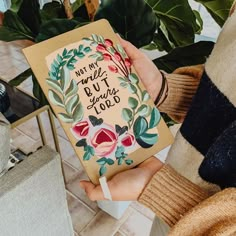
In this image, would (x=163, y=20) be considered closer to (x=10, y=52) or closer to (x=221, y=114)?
(x=221, y=114)

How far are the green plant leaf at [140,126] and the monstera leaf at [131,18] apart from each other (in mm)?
237

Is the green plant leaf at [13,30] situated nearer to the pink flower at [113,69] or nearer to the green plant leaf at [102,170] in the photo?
the pink flower at [113,69]

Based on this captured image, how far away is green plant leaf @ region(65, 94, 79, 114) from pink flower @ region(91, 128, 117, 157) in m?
0.06

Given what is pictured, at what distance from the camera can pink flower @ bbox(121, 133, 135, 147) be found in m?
0.52

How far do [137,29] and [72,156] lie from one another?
2.97 ft

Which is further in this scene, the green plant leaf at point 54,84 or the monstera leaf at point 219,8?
the monstera leaf at point 219,8

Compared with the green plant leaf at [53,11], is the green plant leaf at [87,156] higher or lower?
lower

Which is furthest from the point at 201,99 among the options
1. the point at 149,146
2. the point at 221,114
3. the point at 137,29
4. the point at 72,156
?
the point at 72,156

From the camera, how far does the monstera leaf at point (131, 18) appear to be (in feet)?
2.01

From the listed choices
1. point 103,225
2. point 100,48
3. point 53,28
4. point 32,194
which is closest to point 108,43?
point 100,48

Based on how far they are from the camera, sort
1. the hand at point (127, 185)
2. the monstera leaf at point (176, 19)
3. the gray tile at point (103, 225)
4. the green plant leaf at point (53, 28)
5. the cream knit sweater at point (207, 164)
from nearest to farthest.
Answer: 1. the cream knit sweater at point (207, 164)
2. the hand at point (127, 185)
3. the green plant leaf at point (53, 28)
4. the monstera leaf at point (176, 19)
5. the gray tile at point (103, 225)

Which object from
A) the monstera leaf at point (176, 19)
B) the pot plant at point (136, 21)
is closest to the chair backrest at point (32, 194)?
the pot plant at point (136, 21)

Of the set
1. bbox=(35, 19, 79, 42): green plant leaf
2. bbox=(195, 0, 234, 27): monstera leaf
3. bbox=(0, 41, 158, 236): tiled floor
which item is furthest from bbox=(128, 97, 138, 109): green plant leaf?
bbox=(0, 41, 158, 236): tiled floor

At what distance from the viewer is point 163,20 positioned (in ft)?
2.36
